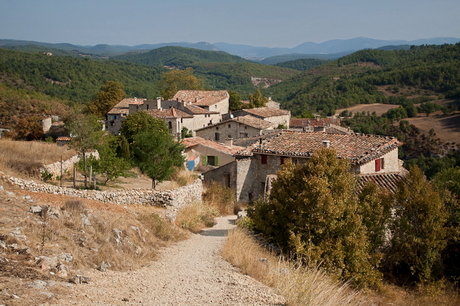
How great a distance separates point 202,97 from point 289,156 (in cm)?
3377

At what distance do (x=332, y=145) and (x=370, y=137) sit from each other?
2.28m

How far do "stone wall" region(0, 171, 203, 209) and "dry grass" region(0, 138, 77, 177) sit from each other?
1731 mm

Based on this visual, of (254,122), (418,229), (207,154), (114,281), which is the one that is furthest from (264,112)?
(114,281)

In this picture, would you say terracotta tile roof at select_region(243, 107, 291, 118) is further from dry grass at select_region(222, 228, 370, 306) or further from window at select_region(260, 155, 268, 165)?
dry grass at select_region(222, 228, 370, 306)

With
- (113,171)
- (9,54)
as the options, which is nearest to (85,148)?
(113,171)

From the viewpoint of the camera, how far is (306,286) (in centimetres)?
838

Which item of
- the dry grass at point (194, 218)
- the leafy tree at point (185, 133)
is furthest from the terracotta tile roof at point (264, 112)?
the dry grass at point (194, 218)

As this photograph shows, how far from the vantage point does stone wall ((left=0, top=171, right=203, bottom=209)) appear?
15898mm

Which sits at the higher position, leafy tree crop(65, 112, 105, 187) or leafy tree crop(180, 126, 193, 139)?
leafy tree crop(65, 112, 105, 187)

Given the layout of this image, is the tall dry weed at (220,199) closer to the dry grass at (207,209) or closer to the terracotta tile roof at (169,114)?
the dry grass at (207,209)

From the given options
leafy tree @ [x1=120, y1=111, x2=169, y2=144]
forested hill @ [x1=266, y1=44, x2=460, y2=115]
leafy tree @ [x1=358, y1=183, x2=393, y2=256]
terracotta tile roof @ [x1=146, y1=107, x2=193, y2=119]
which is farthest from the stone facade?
forested hill @ [x1=266, y1=44, x2=460, y2=115]

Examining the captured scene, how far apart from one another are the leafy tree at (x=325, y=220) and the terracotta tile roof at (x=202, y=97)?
39.6m

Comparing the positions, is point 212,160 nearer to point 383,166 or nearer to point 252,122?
point 252,122

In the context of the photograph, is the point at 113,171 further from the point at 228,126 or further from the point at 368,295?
the point at 228,126
